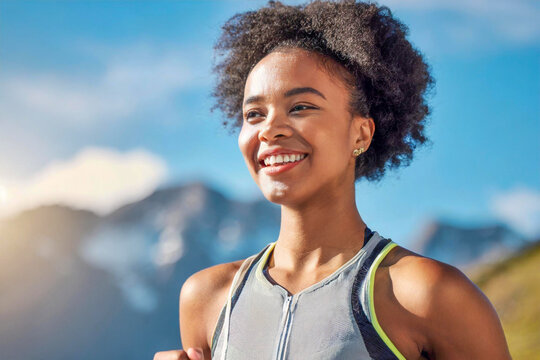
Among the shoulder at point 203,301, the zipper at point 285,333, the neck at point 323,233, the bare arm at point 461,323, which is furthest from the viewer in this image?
the shoulder at point 203,301

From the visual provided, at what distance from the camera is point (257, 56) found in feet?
6.57

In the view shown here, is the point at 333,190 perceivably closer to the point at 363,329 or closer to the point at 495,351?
the point at 363,329

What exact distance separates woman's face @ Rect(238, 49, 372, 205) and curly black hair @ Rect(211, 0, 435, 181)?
0.08m

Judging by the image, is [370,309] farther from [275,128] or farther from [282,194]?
[275,128]

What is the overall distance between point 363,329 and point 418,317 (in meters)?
0.15

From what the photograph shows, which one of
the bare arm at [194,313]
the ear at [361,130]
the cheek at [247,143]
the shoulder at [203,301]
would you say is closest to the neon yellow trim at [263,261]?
the shoulder at [203,301]

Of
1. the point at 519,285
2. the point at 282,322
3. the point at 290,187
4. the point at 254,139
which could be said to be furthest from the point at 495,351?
the point at 519,285

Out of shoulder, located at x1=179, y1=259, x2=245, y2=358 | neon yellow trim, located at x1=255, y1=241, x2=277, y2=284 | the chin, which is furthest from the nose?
shoulder, located at x1=179, y1=259, x2=245, y2=358

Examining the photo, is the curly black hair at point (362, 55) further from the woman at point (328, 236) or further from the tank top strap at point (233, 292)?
the tank top strap at point (233, 292)

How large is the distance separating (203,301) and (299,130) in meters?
0.70

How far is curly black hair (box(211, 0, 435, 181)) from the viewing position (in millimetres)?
1817

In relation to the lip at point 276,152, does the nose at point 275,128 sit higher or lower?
higher

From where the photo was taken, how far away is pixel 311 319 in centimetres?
159

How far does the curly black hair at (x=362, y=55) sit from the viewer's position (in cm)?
182
